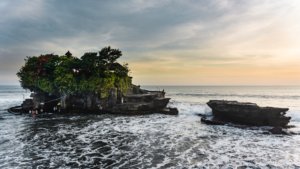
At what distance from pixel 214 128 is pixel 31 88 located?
127 ft

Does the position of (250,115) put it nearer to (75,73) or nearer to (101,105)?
(101,105)

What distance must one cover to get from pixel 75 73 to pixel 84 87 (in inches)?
148

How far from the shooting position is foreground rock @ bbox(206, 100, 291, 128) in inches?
1245

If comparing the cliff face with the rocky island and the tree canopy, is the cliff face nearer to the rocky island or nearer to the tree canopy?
A: the rocky island

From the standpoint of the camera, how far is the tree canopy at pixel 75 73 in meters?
46.0

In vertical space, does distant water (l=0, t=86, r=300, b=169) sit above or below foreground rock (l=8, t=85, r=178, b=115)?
below

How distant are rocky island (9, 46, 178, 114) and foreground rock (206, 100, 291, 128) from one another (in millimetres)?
10844

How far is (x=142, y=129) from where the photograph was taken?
3016cm

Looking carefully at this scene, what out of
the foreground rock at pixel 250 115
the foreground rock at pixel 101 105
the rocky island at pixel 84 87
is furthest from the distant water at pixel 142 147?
the rocky island at pixel 84 87

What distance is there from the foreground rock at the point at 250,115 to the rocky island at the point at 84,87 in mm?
10844

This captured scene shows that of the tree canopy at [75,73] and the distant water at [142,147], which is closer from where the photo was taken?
the distant water at [142,147]

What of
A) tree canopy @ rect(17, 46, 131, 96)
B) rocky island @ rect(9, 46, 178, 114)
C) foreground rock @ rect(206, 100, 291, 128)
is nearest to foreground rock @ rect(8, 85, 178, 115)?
rocky island @ rect(9, 46, 178, 114)

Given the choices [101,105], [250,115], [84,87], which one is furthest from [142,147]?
[84,87]

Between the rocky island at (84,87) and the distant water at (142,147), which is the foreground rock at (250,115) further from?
the rocky island at (84,87)
